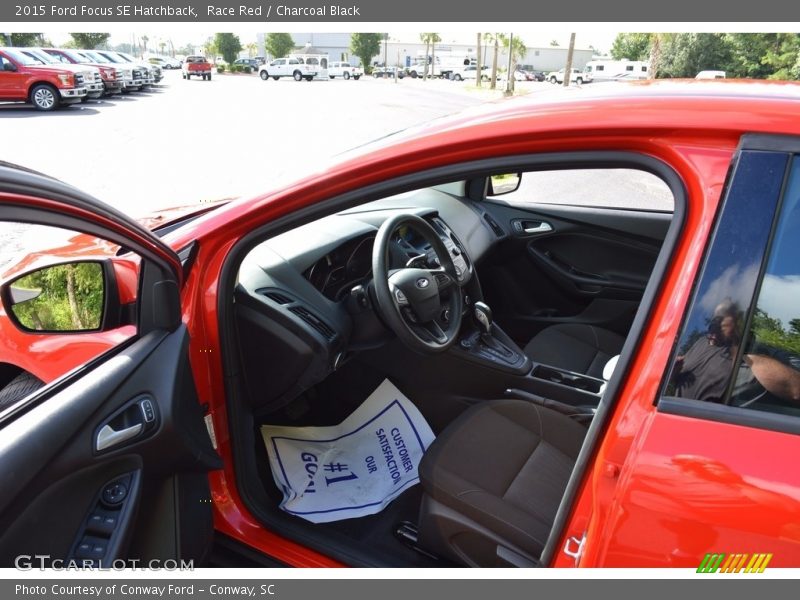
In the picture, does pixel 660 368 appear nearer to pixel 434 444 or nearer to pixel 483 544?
pixel 483 544

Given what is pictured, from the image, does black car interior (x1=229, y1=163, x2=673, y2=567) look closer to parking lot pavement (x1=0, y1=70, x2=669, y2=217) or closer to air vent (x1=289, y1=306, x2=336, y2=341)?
air vent (x1=289, y1=306, x2=336, y2=341)

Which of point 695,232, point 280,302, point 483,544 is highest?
point 695,232

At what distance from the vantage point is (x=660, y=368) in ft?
3.77

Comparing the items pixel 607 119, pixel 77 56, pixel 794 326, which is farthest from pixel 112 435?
pixel 77 56

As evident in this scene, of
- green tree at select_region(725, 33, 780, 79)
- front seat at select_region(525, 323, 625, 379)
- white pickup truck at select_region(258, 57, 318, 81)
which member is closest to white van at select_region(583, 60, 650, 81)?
green tree at select_region(725, 33, 780, 79)

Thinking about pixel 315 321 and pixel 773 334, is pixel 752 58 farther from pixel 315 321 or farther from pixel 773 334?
pixel 773 334

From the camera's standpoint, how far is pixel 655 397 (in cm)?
114

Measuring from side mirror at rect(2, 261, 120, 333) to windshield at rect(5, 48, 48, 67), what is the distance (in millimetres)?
17276

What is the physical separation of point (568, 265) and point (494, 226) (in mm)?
497

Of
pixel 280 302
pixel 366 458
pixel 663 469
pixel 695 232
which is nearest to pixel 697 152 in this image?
pixel 695 232

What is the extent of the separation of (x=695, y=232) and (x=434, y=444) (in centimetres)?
123

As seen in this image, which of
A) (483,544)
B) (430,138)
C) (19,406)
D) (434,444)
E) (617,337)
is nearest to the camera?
(19,406)

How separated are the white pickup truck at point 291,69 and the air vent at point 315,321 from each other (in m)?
41.5

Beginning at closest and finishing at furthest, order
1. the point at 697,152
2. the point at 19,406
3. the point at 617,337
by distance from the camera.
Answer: the point at 697,152 < the point at 19,406 < the point at 617,337
